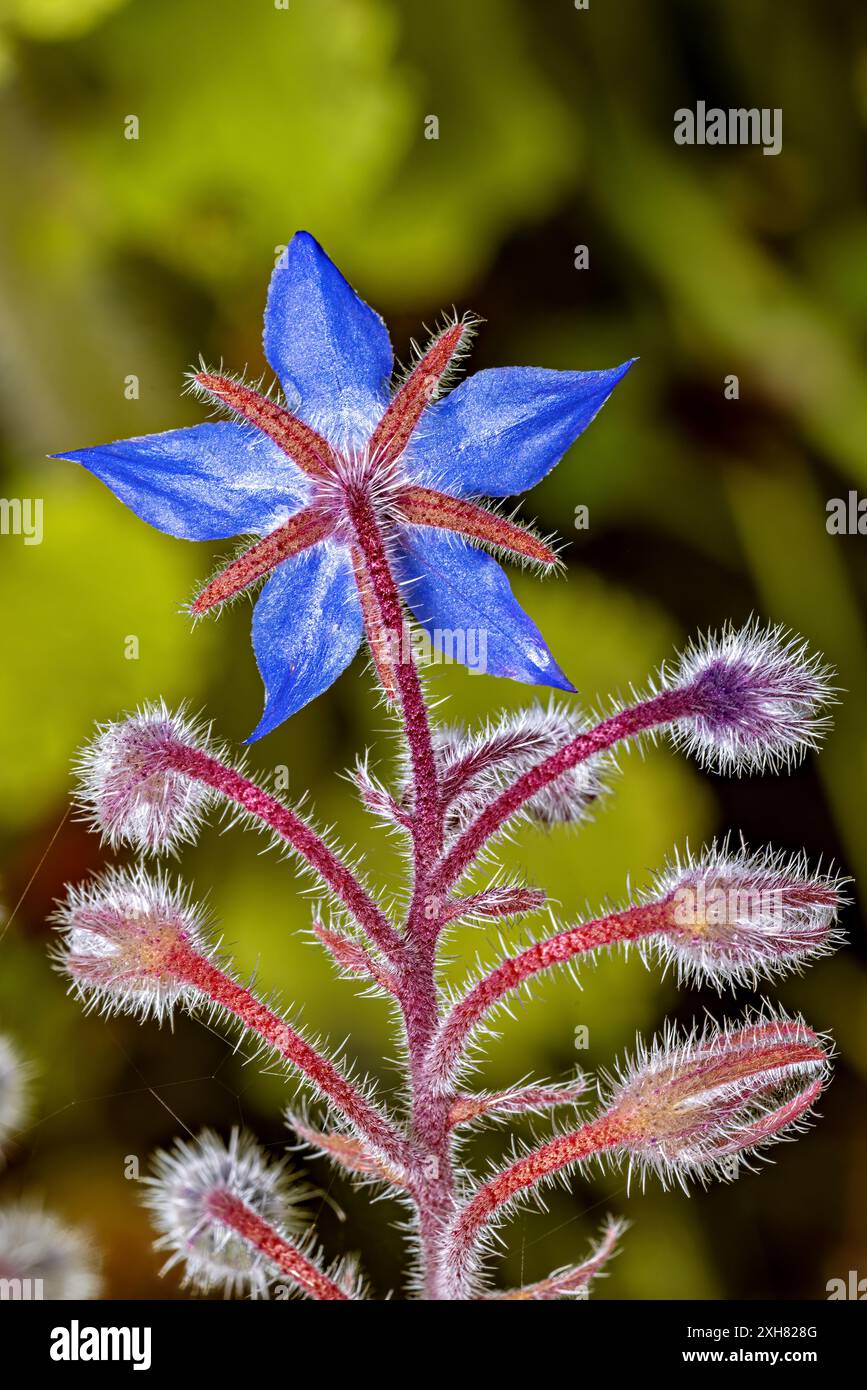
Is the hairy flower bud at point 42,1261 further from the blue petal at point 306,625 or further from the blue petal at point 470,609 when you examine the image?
the blue petal at point 470,609

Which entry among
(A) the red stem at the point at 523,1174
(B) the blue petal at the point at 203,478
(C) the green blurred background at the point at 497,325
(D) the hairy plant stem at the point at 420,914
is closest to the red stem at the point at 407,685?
(D) the hairy plant stem at the point at 420,914

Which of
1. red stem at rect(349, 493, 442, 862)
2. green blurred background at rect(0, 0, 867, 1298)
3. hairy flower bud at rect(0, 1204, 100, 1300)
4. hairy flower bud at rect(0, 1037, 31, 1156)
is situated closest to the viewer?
red stem at rect(349, 493, 442, 862)

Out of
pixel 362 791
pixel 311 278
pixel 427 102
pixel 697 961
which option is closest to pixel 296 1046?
pixel 362 791

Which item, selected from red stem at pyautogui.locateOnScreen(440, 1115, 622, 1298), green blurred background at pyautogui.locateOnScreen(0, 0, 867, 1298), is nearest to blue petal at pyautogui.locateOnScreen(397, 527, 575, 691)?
red stem at pyautogui.locateOnScreen(440, 1115, 622, 1298)

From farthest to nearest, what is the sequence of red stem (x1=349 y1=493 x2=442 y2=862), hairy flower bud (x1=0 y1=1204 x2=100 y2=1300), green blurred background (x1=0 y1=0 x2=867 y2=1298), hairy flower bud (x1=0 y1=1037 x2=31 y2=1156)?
green blurred background (x1=0 y1=0 x2=867 y2=1298) < hairy flower bud (x1=0 y1=1037 x2=31 y2=1156) < hairy flower bud (x1=0 y1=1204 x2=100 y2=1300) < red stem (x1=349 y1=493 x2=442 y2=862)

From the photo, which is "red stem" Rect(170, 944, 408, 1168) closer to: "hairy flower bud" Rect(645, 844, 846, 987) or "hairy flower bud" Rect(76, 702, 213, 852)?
"hairy flower bud" Rect(76, 702, 213, 852)

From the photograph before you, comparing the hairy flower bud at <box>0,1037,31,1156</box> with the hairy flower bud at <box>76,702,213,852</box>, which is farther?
the hairy flower bud at <box>0,1037,31,1156</box>
